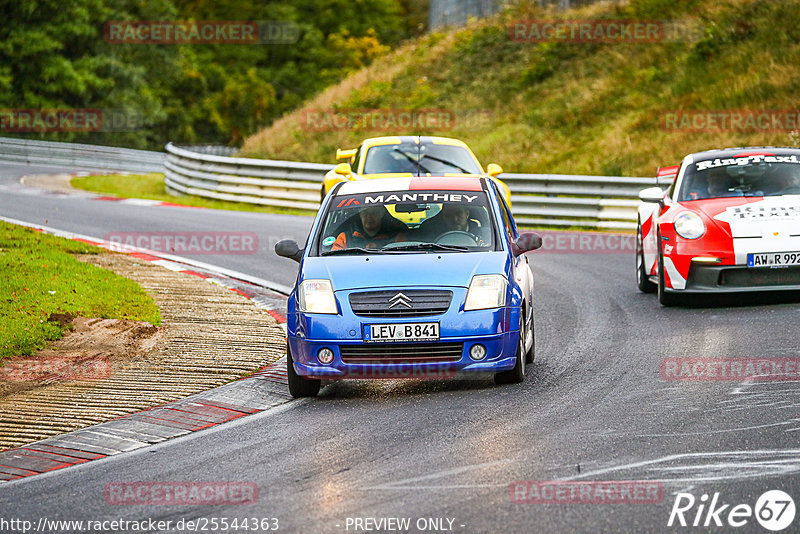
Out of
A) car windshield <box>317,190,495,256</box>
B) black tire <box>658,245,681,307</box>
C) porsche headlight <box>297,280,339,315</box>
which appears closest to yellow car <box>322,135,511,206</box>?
black tire <box>658,245,681,307</box>

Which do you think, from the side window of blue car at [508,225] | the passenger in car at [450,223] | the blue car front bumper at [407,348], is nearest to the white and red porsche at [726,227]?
the side window of blue car at [508,225]

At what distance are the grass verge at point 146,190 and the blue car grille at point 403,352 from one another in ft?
53.7

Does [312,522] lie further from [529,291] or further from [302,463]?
[529,291]

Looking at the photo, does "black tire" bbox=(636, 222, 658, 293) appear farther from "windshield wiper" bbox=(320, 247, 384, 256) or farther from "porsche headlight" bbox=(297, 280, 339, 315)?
"porsche headlight" bbox=(297, 280, 339, 315)

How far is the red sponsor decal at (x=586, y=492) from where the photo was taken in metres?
5.72

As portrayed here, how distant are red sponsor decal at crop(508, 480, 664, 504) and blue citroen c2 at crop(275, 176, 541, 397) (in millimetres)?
2390

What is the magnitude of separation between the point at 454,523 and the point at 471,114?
98.7ft

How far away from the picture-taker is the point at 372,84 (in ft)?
132

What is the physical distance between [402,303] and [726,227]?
4768mm

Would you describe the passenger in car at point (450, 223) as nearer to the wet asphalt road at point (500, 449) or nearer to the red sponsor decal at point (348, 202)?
the red sponsor decal at point (348, 202)

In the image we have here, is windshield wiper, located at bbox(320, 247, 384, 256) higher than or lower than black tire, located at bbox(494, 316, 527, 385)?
higher

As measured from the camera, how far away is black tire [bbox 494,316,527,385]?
8703 mm

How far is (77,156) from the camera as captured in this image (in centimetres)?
4312

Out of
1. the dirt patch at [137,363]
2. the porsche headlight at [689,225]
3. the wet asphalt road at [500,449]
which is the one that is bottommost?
the wet asphalt road at [500,449]
